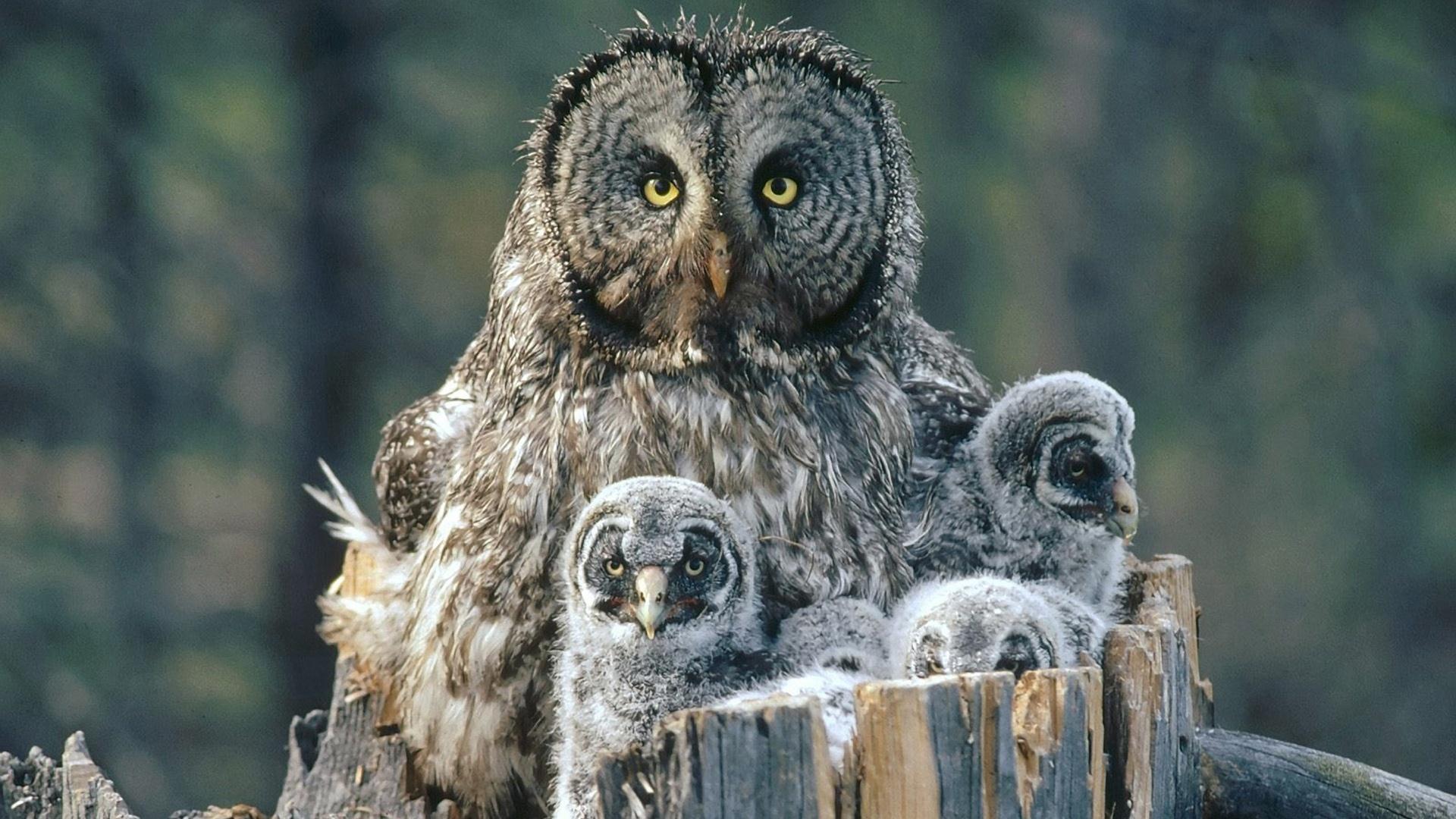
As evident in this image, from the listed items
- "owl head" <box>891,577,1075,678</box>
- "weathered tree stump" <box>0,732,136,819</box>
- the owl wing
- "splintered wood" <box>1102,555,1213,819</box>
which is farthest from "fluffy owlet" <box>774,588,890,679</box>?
"weathered tree stump" <box>0,732,136,819</box>

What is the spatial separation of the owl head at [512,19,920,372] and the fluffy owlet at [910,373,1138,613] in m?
0.39

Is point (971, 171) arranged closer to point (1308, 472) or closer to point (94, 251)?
point (1308, 472)

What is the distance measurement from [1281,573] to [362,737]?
607 cm

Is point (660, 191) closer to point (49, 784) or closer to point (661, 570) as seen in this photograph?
point (661, 570)

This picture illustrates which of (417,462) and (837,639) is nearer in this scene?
(837,639)

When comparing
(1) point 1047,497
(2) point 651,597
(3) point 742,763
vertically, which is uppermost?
(1) point 1047,497

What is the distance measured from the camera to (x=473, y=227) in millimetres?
8562

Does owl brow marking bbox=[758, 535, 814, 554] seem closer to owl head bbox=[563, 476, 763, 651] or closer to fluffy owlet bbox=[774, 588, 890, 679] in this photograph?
fluffy owlet bbox=[774, 588, 890, 679]

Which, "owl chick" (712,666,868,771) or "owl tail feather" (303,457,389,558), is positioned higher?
"owl tail feather" (303,457,389,558)

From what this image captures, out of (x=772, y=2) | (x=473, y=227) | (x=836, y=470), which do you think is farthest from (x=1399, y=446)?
(x=836, y=470)

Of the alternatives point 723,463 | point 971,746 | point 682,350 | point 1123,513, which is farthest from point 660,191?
point 971,746

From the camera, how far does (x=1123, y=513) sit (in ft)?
10.3

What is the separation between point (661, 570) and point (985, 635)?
0.54 metres

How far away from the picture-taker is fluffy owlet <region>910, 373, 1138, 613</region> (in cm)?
319
